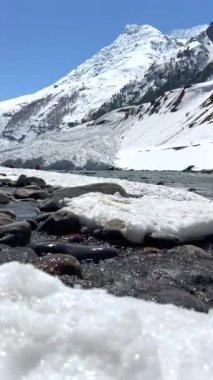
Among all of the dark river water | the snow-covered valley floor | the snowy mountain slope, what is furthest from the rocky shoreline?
the snowy mountain slope

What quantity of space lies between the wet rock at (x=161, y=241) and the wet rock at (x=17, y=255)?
249 cm

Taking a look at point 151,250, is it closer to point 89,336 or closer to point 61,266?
→ point 61,266

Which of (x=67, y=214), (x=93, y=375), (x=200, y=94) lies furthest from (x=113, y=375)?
(x=200, y=94)

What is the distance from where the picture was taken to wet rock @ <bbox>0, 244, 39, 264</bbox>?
8969 mm

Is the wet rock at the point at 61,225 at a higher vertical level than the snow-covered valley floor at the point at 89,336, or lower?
lower

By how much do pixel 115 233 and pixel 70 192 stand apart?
623 cm

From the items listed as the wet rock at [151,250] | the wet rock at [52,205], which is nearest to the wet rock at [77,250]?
the wet rock at [151,250]

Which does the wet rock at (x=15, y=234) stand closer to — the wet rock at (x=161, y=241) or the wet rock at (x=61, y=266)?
the wet rock at (x=161, y=241)

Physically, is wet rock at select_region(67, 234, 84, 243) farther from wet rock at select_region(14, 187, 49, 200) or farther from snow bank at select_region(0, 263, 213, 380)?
wet rock at select_region(14, 187, 49, 200)

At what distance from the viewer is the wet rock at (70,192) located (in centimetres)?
1588

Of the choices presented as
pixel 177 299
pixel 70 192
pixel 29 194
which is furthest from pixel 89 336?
pixel 29 194

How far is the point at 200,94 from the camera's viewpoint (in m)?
156

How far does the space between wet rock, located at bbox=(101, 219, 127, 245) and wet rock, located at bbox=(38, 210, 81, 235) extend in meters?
1.18

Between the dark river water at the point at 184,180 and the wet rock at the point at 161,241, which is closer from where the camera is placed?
the wet rock at the point at 161,241
